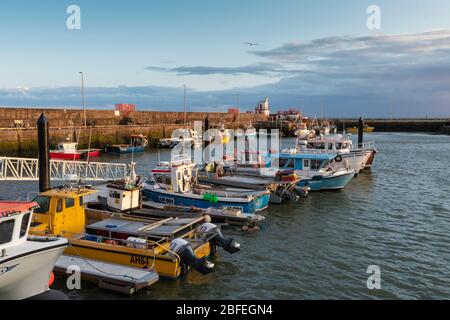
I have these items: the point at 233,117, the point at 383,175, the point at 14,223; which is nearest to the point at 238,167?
the point at 383,175

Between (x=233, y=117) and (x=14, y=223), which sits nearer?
(x=14, y=223)

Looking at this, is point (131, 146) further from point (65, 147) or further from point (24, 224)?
point (24, 224)

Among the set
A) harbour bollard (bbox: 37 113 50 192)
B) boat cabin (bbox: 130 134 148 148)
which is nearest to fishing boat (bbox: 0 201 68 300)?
harbour bollard (bbox: 37 113 50 192)

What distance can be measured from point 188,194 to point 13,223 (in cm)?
1287

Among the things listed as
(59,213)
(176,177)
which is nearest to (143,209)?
(176,177)

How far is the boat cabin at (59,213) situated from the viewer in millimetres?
14330

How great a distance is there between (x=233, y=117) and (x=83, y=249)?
9412cm

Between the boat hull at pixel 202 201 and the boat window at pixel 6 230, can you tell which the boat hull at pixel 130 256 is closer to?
the boat window at pixel 6 230

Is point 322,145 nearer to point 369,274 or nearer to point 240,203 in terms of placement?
point 240,203

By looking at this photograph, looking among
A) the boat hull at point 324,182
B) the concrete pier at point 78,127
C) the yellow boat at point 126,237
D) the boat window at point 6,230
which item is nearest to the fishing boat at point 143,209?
the yellow boat at point 126,237

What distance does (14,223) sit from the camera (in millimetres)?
10234

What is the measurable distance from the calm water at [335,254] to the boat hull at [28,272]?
1.87 metres

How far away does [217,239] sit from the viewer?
15.1 metres
